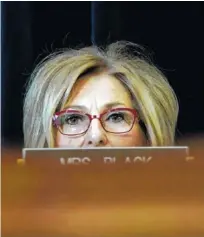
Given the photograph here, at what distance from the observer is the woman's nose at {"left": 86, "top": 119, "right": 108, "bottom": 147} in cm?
123

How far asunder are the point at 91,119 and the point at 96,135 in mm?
40

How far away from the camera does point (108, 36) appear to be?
1266 millimetres

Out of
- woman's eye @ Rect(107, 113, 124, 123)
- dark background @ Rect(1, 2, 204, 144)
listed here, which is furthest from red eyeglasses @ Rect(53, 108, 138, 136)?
dark background @ Rect(1, 2, 204, 144)

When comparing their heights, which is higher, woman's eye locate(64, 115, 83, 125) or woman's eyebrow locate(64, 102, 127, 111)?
woman's eyebrow locate(64, 102, 127, 111)

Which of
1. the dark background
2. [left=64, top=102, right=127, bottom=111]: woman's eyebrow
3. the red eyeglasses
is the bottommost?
the red eyeglasses

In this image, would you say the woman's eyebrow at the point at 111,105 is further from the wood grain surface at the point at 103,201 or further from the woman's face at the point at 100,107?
the wood grain surface at the point at 103,201

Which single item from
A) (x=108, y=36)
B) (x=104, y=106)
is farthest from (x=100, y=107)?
(x=108, y=36)

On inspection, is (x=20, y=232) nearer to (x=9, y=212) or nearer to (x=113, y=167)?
(x=9, y=212)

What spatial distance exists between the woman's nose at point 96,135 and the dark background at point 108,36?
0.17 meters

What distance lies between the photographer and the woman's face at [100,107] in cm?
123

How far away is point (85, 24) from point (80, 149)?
0.98ft

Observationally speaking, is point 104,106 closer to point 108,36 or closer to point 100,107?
point 100,107

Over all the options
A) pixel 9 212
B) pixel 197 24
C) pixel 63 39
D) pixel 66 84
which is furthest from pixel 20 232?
pixel 197 24

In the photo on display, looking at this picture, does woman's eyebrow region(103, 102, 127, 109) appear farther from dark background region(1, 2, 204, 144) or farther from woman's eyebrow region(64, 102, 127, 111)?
dark background region(1, 2, 204, 144)
